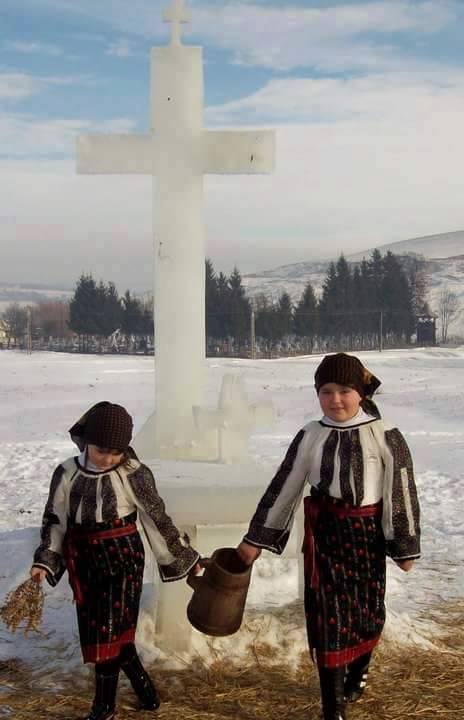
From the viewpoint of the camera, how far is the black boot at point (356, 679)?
3303 millimetres

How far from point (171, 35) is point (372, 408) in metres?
2.39

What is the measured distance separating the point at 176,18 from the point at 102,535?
2.75m

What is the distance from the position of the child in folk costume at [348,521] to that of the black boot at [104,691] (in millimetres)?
756

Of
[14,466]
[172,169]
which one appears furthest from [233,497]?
[14,466]

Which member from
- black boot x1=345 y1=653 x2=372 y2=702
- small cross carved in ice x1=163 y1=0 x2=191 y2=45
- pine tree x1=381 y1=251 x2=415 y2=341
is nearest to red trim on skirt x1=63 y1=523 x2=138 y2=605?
black boot x1=345 y1=653 x2=372 y2=702

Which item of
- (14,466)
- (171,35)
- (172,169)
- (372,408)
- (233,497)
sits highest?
(171,35)

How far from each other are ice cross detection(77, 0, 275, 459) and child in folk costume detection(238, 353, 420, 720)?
1.36 m

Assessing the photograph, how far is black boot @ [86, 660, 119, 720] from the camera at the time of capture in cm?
308

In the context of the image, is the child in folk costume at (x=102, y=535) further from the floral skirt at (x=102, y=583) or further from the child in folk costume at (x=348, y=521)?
the child in folk costume at (x=348, y=521)

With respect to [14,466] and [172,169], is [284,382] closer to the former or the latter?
[14,466]

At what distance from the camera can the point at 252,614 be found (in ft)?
13.6

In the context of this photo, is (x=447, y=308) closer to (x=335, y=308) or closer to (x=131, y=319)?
(x=335, y=308)

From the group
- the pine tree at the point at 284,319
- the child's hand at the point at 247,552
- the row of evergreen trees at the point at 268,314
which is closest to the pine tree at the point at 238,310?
the row of evergreen trees at the point at 268,314

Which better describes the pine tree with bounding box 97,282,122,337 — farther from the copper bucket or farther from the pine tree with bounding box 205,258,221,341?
the copper bucket
